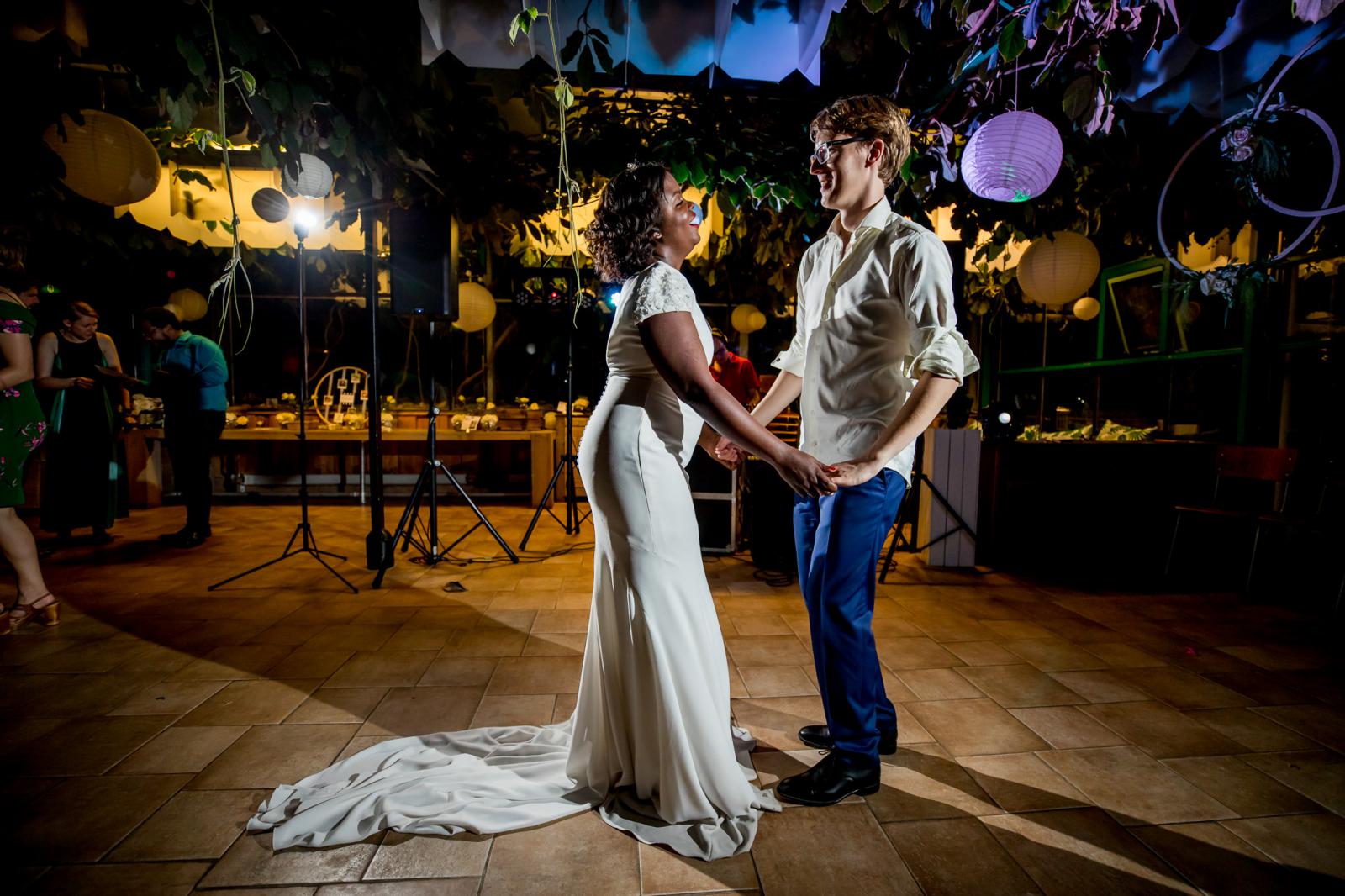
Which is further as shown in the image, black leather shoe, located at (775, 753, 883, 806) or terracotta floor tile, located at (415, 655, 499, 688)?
terracotta floor tile, located at (415, 655, 499, 688)

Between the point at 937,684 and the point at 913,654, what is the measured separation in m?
0.34

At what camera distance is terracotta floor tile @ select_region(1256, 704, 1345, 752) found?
2.18 metres

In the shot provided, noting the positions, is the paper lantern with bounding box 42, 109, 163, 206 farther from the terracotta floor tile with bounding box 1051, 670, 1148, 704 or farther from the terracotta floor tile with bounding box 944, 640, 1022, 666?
the terracotta floor tile with bounding box 1051, 670, 1148, 704

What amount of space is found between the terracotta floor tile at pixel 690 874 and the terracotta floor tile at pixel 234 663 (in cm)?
206

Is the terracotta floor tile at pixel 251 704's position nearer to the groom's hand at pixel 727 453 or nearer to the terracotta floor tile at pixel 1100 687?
the groom's hand at pixel 727 453

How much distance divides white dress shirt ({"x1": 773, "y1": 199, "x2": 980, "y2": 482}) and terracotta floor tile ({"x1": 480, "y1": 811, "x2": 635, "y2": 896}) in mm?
1186

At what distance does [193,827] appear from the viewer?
1643 millimetres

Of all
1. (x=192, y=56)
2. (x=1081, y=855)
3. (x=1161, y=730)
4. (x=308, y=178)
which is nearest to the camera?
(x=1081, y=855)

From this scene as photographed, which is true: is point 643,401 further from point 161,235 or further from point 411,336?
point 411,336

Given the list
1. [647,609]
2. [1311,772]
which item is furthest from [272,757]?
[1311,772]

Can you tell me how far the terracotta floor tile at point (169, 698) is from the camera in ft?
7.52

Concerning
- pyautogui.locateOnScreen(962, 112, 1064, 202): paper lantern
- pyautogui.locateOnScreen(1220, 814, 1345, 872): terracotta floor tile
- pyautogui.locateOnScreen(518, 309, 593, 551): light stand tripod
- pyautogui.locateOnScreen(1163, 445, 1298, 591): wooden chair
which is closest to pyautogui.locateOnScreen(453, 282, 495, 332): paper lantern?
pyautogui.locateOnScreen(518, 309, 593, 551): light stand tripod

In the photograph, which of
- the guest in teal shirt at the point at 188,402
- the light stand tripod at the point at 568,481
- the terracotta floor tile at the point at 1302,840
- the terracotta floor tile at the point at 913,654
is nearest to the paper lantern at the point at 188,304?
the guest in teal shirt at the point at 188,402

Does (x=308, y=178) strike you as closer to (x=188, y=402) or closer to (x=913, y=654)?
(x=188, y=402)
